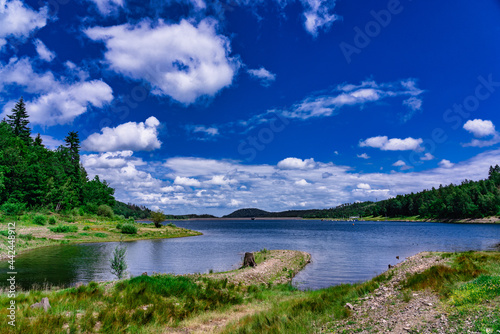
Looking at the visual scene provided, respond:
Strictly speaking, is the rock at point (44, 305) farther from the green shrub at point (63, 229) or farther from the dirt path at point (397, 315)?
the green shrub at point (63, 229)

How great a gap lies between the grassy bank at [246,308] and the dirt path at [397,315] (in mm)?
43

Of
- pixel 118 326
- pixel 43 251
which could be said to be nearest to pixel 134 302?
pixel 118 326

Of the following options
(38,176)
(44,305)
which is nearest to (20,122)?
(38,176)

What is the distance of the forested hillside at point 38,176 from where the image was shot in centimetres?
8556

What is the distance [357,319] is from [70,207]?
12465 cm

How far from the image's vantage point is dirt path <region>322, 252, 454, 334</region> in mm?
10398

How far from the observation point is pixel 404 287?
17750 millimetres

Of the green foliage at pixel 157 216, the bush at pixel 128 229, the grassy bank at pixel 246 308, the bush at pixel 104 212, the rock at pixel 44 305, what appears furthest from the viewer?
the bush at pixel 104 212

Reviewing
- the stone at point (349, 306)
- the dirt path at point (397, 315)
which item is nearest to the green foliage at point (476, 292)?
the dirt path at point (397, 315)

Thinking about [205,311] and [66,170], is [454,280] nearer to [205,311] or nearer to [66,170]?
[205,311]

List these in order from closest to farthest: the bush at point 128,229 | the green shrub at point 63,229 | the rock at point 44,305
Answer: the rock at point 44,305, the green shrub at point 63,229, the bush at point 128,229

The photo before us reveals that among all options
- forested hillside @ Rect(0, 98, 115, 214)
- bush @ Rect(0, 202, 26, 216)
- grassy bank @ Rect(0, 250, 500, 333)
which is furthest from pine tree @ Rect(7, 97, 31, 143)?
grassy bank @ Rect(0, 250, 500, 333)

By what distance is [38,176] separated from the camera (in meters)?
92.8

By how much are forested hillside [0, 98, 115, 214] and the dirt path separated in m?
89.9
